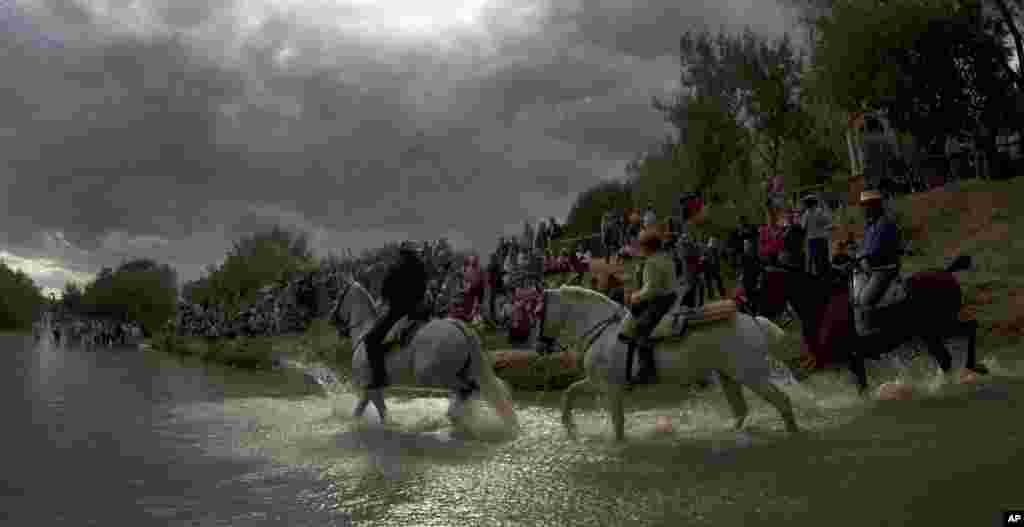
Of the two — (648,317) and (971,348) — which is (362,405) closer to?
(648,317)

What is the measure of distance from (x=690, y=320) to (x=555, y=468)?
8.13ft

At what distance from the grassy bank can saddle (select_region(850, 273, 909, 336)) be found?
113 inches

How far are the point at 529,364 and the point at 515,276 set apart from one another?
350 inches

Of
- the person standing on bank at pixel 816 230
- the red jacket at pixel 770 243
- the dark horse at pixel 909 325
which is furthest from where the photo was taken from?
the red jacket at pixel 770 243

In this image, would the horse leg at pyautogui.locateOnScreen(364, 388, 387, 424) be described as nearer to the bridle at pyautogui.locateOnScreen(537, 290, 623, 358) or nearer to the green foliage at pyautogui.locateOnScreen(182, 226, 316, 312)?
the bridle at pyautogui.locateOnScreen(537, 290, 623, 358)

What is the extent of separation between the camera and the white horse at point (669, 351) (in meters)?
7.88

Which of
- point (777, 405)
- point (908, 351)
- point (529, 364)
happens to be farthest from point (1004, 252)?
point (777, 405)

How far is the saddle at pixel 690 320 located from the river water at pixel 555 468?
3.93ft

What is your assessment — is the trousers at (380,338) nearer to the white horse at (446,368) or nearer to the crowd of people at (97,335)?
the white horse at (446,368)

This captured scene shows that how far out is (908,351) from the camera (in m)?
12.2

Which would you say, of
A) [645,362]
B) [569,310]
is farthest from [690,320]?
[569,310]

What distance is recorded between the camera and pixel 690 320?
813 centimetres

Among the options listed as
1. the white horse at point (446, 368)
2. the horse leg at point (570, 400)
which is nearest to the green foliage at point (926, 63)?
the white horse at point (446, 368)

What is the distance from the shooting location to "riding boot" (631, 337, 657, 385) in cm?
807
